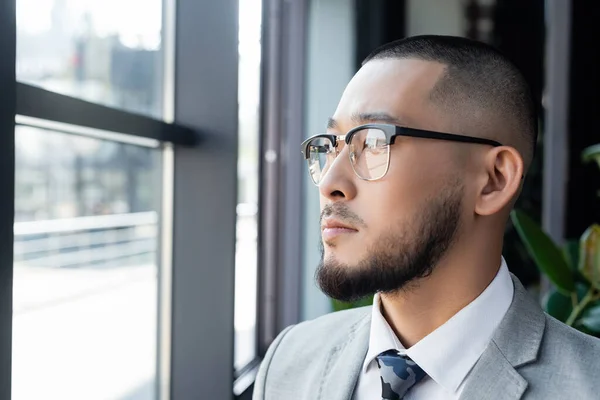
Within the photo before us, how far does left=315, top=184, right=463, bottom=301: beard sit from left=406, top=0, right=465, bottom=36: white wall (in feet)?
11.3

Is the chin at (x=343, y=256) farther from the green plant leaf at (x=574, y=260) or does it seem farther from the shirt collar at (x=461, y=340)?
the green plant leaf at (x=574, y=260)

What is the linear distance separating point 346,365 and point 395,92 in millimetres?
481

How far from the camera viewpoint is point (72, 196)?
5.41 feet

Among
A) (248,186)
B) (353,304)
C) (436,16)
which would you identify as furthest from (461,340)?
(436,16)

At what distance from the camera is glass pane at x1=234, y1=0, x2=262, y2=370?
8.55ft

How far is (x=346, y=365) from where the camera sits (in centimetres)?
114

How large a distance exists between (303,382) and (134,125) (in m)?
0.81

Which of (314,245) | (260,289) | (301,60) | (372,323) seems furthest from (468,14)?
(372,323)

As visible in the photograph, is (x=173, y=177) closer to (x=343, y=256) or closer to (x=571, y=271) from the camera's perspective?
(x=343, y=256)

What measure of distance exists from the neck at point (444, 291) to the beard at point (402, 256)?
2 cm

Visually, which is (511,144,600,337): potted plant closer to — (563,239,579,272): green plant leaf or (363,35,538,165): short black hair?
(563,239,579,272): green plant leaf

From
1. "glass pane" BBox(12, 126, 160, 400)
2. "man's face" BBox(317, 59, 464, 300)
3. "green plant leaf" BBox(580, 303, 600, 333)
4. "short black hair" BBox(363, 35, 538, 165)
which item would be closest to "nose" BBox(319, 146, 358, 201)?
"man's face" BBox(317, 59, 464, 300)

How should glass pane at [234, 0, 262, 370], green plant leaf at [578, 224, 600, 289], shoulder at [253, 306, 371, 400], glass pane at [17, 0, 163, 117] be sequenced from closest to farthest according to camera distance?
shoulder at [253, 306, 371, 400], glass pane at [17, 0, 163, 117], green plant leaf at [578, 224, 600, 289], glass pane at [234, 0, 262, 370]

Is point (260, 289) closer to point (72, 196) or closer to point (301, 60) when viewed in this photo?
point (301, 60)
